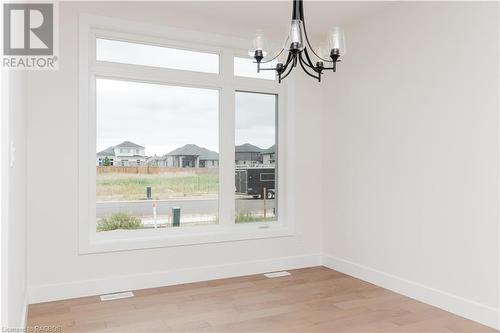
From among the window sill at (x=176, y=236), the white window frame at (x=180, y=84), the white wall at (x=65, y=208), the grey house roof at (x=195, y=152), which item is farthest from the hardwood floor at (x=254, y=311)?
the grey house roof at (x=195, y=152)

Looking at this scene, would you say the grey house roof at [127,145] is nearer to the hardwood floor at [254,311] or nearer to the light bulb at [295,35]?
the hardwood floor at [254,311]

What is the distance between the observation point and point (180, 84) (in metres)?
4.13

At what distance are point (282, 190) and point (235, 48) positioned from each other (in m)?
1.65

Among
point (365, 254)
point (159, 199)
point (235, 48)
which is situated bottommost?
point (365, 254)

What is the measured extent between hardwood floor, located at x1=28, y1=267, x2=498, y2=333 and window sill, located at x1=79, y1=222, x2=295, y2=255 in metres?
0.42

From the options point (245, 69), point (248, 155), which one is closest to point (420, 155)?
point (248, 155)

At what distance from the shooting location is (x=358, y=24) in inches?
167

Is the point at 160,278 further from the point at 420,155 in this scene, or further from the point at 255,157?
the point at 420,155

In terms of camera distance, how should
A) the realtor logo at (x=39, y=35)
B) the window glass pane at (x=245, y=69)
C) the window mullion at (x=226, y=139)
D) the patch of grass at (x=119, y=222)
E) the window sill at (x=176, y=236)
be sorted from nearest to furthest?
the realtor logo at (x=39, y=35)
the window sill at (x=176, y=236)
the patch of grass at (x=119, y=222)
the window mullion at (x=226, y=139)
the window glass pane at (x=245, y=69)

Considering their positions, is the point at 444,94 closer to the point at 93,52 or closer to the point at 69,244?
the point at 93,52

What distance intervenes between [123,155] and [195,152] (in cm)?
73

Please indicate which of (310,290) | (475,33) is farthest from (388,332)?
(475,33)

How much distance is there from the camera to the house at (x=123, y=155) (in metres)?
3.88

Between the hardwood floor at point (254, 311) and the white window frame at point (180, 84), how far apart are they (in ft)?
1.71
